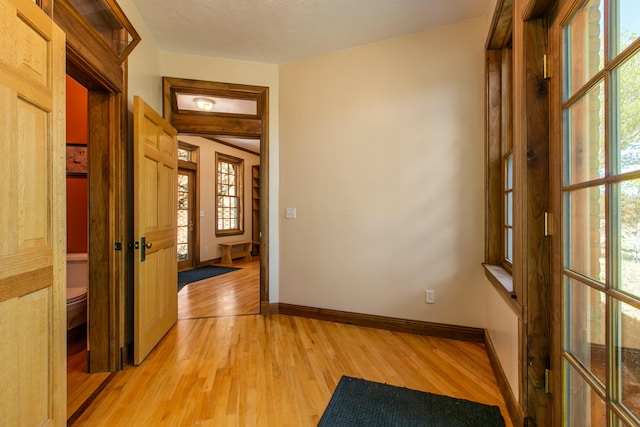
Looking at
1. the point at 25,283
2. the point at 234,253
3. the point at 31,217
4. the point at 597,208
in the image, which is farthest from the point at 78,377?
the point at 234,253

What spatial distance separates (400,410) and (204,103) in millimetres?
3171

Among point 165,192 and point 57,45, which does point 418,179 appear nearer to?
point 165,192

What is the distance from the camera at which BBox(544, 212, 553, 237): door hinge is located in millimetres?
1256

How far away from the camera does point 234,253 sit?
21.2ft

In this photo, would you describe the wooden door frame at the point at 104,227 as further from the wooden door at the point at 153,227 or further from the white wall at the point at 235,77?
the white wall at the point at 235,77

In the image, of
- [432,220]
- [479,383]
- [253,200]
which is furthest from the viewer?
[253,200]

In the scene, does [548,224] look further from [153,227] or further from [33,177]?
[153,227]

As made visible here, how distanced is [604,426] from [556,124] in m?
1.11

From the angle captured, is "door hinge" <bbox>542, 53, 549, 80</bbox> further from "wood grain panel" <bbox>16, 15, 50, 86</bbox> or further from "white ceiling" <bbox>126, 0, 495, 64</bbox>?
"wood grain panel" <bbox>16, 15, 50, 86</bbox>

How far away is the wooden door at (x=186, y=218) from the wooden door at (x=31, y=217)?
14.0 feet

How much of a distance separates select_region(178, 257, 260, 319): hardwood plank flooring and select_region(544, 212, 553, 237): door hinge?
2.70 m

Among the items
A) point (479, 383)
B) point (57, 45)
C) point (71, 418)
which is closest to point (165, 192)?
point (57, 45)

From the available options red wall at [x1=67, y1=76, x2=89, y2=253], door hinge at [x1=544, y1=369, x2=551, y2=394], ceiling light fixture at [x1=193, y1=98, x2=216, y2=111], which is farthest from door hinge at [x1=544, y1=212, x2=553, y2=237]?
red wall at [x1=67, y1=76, x2=89, y2=253]

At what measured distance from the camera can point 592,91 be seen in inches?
39.0
